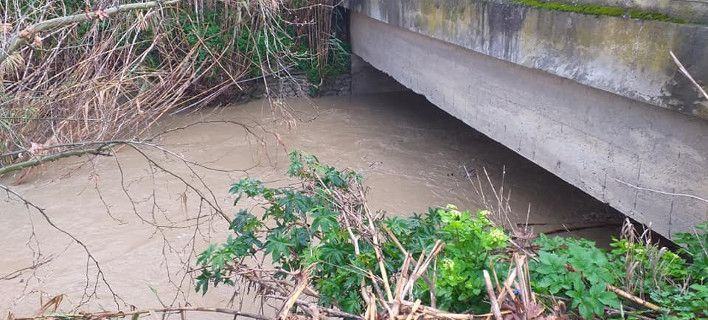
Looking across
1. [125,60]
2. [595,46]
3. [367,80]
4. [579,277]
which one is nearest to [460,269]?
[579,277]

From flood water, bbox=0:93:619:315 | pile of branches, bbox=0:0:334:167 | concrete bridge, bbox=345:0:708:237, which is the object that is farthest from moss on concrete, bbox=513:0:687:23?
pile of branches, bbox=0:0:334:167

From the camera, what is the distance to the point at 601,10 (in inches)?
139

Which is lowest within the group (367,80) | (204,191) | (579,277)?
(204,191)

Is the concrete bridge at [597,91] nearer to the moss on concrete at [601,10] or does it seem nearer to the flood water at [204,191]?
the moss on concrete at [601,10]

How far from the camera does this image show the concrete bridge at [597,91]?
10.1 feet

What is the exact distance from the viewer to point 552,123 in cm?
424

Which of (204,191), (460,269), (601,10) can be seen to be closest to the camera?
(460,269)

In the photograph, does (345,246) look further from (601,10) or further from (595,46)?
(601,10)

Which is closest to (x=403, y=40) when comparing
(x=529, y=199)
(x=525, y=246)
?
(x=529, y=199)

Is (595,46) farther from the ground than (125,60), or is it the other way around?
(595,46)

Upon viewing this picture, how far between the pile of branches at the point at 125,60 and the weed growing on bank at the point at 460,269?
9.16ft

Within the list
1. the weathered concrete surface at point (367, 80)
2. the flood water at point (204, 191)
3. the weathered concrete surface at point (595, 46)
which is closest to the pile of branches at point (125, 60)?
the flood water at point (204, 191)

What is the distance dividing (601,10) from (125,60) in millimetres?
5548

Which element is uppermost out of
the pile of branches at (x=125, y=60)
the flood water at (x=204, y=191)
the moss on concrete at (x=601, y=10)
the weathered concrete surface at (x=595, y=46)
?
the moss on concrete at (x=601, y=10)
